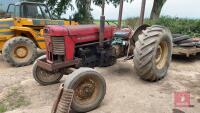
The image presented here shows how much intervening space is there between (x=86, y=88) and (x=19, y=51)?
4.63 meters

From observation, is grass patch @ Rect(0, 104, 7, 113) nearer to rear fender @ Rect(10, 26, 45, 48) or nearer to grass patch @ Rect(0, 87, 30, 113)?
grass patch @ Rect(0, 87, 30, 113)

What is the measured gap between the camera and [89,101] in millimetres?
4773

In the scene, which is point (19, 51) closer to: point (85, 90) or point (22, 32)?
point (22, 32)

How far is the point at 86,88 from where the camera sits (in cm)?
476

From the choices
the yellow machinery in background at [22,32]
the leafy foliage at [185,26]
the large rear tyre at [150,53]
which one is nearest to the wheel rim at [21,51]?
the yellow machinery in background at [22,32]

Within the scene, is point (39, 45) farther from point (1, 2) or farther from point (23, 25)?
point (1, 2)

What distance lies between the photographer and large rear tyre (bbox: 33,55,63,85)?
6.00 metres

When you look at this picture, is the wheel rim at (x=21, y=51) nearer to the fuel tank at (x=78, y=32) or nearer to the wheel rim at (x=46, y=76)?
the wheel rim at (x=46, y=76)

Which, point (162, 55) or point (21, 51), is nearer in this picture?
point (162, 55)

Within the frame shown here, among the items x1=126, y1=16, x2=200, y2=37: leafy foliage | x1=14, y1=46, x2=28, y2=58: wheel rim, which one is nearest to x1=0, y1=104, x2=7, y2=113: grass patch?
x1=14, y1=46, x2=28, y2=58: wheel rim

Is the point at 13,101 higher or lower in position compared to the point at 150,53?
lower

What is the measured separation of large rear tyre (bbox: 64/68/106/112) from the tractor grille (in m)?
0.78

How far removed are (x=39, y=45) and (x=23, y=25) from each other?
0.81 metres

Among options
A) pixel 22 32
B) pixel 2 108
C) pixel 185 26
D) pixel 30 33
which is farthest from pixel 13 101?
pixel 185 26
